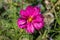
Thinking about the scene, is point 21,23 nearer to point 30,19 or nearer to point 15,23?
point 30,19

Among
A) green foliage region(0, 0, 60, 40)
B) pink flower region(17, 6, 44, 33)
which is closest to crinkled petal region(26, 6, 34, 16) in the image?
pink flower region(17, 6, 44, 33)

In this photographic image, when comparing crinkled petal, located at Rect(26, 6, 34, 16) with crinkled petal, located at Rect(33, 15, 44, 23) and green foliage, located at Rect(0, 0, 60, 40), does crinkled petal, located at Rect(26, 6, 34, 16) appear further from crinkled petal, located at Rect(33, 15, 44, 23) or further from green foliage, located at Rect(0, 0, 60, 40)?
green foliage, located at Rect(0, 0, 60, 40)

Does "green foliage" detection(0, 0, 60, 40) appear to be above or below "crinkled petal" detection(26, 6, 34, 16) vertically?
below

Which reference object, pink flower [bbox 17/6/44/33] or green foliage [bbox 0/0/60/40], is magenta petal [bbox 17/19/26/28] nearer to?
pink flower [bbox 17/6/44/33]

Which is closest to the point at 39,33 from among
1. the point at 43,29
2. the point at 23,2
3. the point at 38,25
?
the point at 43,29

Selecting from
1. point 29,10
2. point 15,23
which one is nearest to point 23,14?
point 29,10

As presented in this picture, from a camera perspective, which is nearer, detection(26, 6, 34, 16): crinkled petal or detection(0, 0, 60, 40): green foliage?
detection(26, 6, 34, 16): crinkled petal

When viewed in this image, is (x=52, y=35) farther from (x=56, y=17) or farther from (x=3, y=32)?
(x=3, y=32)

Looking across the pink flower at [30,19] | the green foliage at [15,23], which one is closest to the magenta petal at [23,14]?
the pink flower at [30,19]
